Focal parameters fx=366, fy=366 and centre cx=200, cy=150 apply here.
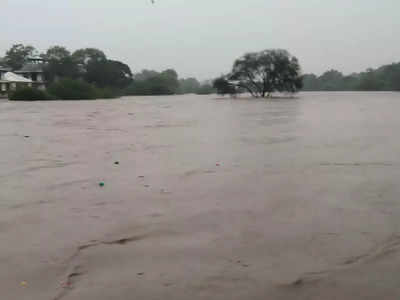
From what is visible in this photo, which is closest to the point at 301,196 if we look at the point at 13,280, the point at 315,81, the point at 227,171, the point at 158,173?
the point at 227,171

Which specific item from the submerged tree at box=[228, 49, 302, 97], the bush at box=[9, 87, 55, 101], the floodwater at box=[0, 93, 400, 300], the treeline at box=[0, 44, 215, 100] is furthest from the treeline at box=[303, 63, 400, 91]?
the floodwater at box=[0, 93, 400, 300]

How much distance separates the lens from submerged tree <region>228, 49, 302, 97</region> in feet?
107

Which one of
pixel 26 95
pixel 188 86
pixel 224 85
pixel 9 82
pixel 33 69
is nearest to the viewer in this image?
pixel 26 95

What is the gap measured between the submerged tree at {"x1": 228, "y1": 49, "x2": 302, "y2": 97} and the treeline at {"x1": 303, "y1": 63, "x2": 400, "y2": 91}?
17335mm

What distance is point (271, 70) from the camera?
3247 cm

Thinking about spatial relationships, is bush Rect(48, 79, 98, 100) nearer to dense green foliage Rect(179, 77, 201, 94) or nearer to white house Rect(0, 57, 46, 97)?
white house Rect(0, 57, 46, 97)

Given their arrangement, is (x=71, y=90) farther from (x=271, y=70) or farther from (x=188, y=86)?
(x=188, y=86)

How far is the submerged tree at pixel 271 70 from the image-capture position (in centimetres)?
3250

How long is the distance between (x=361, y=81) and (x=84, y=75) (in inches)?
1835

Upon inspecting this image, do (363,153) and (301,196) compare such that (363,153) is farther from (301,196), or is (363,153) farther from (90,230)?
(90,230)

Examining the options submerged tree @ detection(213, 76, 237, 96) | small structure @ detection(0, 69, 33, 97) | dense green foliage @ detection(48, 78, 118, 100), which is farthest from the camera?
small structure @ detection(0, 69, 33, 97)

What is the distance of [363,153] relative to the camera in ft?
15.5

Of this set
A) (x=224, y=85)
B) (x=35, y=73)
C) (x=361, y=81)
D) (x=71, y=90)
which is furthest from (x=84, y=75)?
(x=361, y=81)

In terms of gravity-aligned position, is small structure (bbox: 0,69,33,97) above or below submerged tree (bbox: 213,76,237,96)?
above
